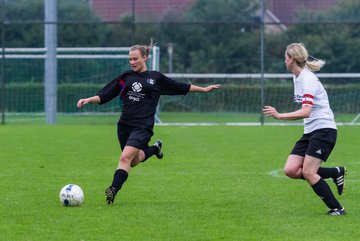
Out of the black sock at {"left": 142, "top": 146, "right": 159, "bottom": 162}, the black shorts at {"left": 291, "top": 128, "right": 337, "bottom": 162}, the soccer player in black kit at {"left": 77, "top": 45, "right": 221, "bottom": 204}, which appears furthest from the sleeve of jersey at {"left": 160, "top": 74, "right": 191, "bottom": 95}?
the black shorts at {"left": 291, "top": 128, "right": 337, "bottom": 162}

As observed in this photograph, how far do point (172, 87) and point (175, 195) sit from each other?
1.18m

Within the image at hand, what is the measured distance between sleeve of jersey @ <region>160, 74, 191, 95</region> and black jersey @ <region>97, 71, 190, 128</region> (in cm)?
9

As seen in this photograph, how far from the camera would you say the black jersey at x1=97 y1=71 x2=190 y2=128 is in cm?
913

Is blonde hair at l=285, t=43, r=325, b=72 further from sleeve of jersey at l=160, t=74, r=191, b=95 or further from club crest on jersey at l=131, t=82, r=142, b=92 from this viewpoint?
club crest on jersey at l=131, t=82, r=142, b=92

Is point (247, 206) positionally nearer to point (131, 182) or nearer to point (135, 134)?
point (135, 134)

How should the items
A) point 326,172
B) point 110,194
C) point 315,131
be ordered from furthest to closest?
point 326,172 → point 110,194 → point 315,131

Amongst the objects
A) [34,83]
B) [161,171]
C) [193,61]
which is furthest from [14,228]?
[193,61]

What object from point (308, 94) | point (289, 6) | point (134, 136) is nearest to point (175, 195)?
point (134, 136)

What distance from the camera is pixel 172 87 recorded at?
9414 mm

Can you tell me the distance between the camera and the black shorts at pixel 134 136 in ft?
29.5

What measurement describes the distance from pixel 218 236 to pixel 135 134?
2424mm

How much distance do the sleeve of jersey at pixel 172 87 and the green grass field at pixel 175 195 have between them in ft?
3.69

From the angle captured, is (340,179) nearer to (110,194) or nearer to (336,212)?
(336,212)

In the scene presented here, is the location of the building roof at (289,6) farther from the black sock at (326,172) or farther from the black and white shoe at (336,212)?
the black and white shoe at (336,212)
